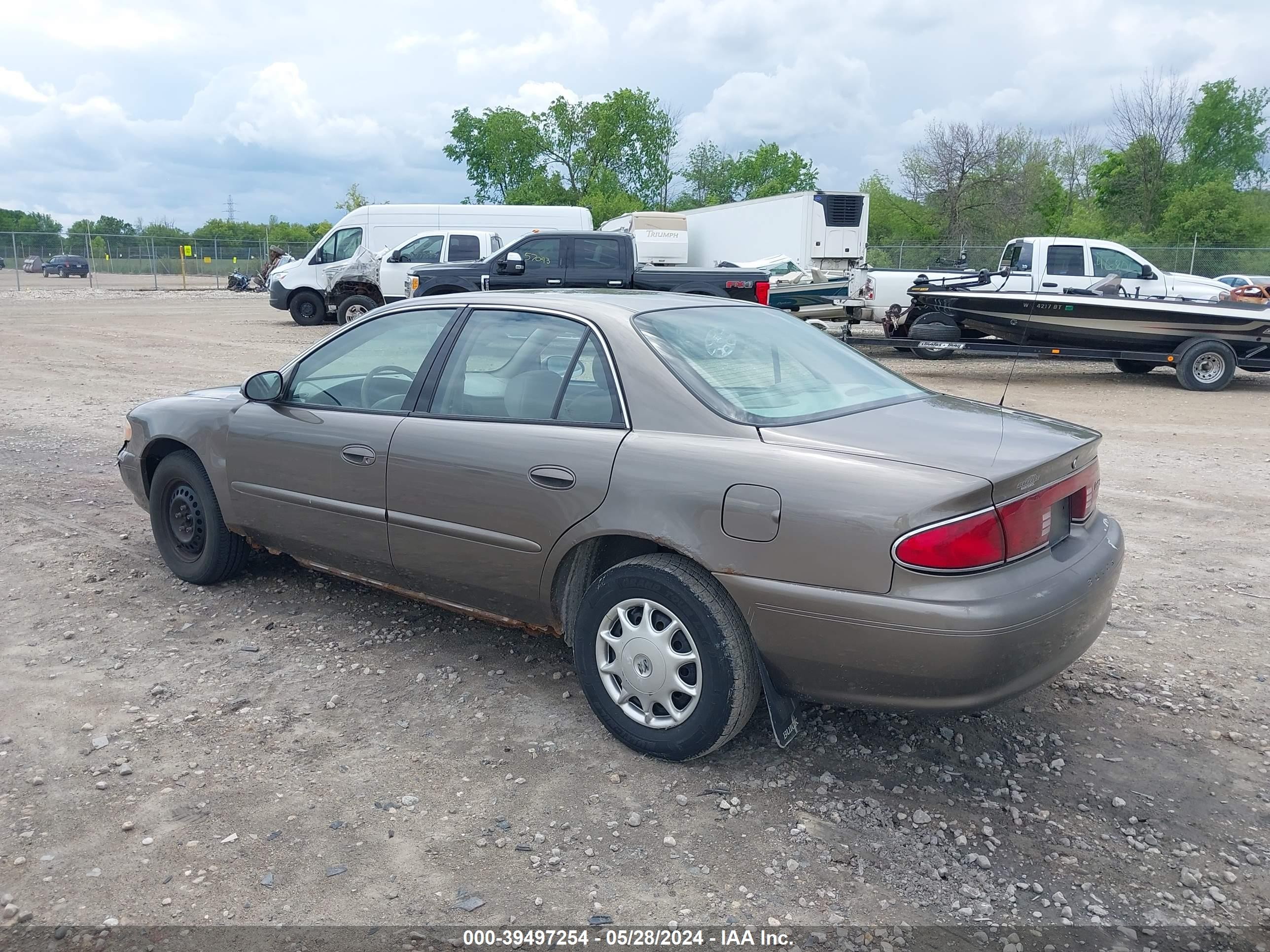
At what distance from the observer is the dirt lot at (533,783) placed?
8.93 ft

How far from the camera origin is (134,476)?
529cm

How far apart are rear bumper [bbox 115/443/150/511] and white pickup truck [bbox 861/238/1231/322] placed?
43.4ft

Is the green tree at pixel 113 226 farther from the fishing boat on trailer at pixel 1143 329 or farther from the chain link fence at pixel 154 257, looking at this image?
the fishing boat on trailer at pixel 1143 329

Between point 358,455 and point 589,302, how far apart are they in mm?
1163

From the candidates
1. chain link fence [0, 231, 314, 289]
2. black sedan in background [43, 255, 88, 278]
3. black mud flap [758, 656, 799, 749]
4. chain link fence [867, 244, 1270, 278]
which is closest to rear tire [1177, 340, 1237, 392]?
black mud flap [758, 656, 799, 749]

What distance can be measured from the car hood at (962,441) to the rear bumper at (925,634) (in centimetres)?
29

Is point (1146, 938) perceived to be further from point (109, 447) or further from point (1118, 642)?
point (109, 447)

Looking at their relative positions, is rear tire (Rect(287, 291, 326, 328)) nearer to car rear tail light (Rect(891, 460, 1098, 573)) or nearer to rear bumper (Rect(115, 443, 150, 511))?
rear bumper (Rect(115, 443, 150, 511))

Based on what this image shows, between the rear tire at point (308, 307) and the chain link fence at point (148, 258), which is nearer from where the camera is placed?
the rear tire at point (308, 307)

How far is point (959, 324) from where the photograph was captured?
48.5 feet

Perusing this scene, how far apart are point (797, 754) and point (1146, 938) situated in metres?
1.20

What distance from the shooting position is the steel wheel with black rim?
492cm

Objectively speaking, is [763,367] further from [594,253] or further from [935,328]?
[594,253]

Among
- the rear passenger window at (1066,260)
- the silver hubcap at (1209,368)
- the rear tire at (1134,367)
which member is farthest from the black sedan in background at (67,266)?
the silver hubcap at (1209,368)
